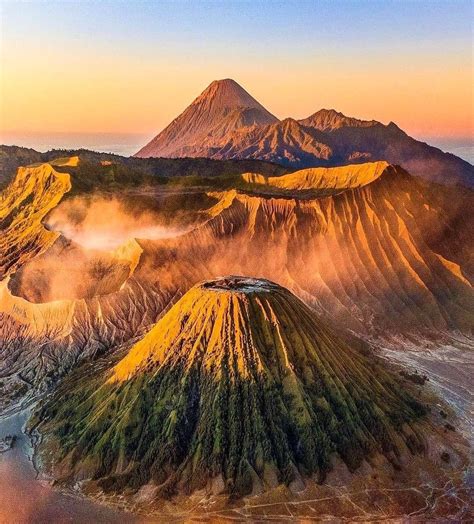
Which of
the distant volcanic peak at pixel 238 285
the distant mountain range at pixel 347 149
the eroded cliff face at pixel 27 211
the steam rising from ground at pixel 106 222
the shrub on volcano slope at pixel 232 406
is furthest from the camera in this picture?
the distant mountain range at pixel 347 149

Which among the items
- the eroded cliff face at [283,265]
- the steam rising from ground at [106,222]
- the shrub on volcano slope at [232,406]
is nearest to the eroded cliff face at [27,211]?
the eroded cliff face at [283,265]

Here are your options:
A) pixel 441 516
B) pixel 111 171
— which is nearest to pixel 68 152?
pixel 111 171

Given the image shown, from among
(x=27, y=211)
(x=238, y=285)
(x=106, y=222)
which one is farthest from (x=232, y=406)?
(x=27, y=211)

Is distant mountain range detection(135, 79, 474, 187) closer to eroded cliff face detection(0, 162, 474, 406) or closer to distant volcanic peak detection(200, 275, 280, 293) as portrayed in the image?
eroded cliff face detection(0, 162, 474, 406)

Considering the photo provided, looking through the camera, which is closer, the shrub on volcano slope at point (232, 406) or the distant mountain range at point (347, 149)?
the shrub on volcano slope at point (232, 406)

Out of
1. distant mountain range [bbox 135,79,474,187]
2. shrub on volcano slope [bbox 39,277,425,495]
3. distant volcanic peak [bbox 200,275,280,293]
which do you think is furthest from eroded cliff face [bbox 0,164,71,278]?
distant mountain range [bbox 135,79,474,187]

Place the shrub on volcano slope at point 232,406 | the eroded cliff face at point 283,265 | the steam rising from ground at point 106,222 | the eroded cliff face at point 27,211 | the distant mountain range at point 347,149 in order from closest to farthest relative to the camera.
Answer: the shrub on volcano slope at point 232,406, the eroded cliff face at point 283,265, the eroded cliff face at point 27,211, the steam rising from ground at point 106,222, the distant mountain range at point 347,149

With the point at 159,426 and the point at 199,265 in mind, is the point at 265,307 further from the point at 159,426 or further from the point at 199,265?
the point at 199,265

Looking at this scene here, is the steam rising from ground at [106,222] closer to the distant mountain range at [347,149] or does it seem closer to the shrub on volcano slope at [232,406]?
the shrub on volcano slope at [232,406]
